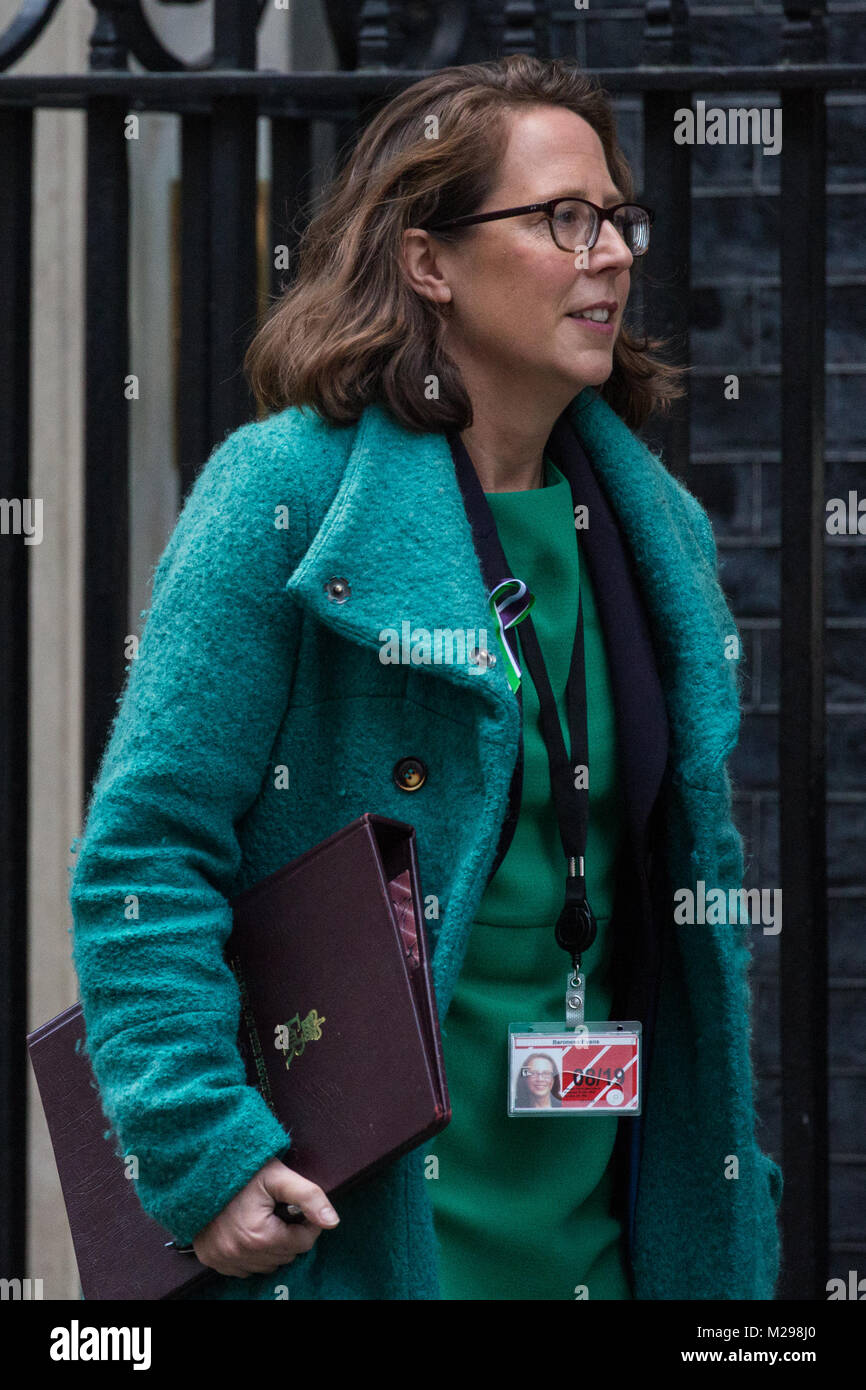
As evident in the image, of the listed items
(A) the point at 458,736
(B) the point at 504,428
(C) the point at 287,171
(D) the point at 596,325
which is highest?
(C) the point at 287,171

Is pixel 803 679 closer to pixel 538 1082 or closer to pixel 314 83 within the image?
pixel 538 1082

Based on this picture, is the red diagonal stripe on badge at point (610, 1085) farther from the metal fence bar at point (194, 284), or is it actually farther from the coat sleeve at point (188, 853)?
the metal fence bar at point (194, 284)

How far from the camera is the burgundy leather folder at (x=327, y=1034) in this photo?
1.82 m

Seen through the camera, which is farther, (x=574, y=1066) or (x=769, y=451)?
(x=769, y=451)

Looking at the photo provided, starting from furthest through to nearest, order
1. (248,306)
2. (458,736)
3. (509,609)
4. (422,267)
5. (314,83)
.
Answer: (248,306) < (314,83) < (422,267) < (509,609) < (458,736)

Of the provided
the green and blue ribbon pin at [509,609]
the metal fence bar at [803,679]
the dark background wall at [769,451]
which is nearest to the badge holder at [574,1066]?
the green and blue ribbon pin at [509,609]

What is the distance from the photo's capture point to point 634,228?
7.45ft

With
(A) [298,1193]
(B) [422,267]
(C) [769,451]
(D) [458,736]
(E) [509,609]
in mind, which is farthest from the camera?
(C) [769,451]

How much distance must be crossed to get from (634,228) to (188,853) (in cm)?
101

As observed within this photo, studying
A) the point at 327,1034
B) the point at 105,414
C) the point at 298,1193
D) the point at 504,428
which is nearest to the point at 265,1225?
the point at 298,1193

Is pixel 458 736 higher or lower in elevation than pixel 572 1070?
higher

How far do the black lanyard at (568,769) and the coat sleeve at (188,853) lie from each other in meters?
0.29
